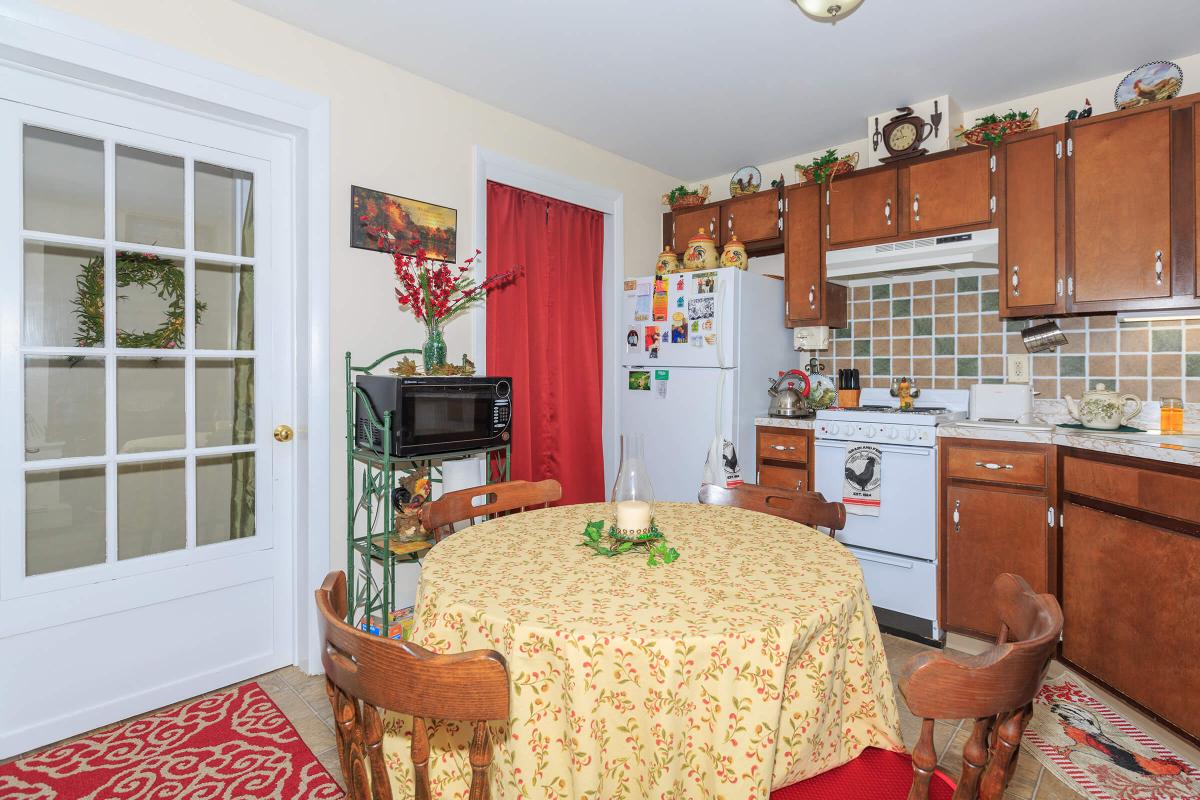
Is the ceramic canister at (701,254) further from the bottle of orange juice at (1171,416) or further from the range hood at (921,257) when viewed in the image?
the bottle of orange juice at (1171,416)

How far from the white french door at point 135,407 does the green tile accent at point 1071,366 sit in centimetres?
341

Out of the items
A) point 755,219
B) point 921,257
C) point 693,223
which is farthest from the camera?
point 693,223

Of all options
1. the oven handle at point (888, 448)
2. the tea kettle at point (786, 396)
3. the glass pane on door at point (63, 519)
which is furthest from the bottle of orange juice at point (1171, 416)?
the glass pane on door at point (63, 519)

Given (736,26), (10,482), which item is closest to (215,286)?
(10,482)

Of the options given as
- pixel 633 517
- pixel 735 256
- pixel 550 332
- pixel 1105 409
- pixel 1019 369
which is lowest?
pixel 633 517

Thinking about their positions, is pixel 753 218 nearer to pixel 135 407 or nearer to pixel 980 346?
pixel 980 346

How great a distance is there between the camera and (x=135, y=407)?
213 centimetres

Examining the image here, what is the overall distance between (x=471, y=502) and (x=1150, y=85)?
311 centimetres

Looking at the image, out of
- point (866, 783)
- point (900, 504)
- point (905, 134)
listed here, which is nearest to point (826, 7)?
point (905, 134)

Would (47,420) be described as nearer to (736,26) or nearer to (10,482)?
(10,482)

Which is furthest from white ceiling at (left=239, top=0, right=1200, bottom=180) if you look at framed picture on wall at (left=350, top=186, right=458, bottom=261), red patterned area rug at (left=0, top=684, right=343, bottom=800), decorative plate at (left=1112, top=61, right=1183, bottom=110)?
red patterned area rug at (left=0, top=684, right=343, bottom=800)

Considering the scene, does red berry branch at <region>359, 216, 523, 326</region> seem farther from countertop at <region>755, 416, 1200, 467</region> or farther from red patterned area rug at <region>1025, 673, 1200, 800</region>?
red patterned area rug at <region>1025, 673, 1200, 800</region>

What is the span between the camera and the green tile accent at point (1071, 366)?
281cm

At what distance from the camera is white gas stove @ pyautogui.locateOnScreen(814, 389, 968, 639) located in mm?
2748
